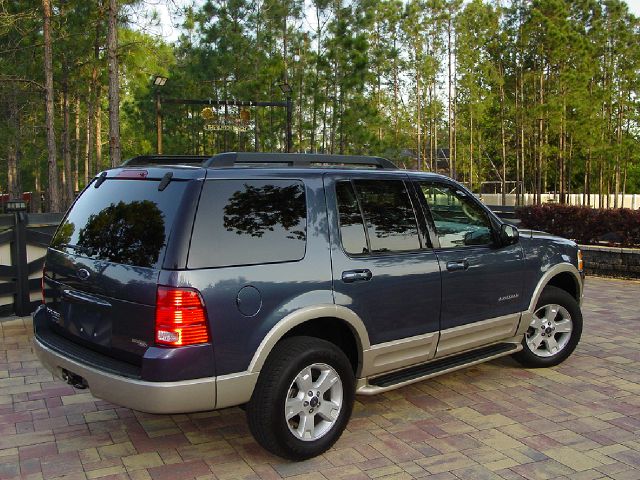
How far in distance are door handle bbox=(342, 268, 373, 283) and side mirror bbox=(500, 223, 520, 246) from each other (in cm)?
159

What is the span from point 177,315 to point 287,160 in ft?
4.65

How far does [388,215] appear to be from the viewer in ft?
14.8

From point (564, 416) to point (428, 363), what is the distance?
112 cm

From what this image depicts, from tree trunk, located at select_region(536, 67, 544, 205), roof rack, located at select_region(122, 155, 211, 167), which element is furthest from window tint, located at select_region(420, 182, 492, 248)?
tree trunk, located at select_region(536, 67, 544, 205)

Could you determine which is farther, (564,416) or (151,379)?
(564,416)

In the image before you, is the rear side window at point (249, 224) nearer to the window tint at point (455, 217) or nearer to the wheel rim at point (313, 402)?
the wheel rim at point (313, 402)

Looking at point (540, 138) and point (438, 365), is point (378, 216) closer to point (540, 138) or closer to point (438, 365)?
point (438, 365)

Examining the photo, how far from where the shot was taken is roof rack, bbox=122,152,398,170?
13.0 ft

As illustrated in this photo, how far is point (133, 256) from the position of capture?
365cm

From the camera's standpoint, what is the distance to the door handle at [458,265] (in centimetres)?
472

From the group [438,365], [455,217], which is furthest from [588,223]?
[438,365]

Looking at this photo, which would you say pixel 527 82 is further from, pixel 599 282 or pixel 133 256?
pixel 133 256

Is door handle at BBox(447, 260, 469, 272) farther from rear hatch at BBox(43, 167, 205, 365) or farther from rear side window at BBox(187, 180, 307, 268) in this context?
rear hatch at BBox(43, 167, 205, 365)

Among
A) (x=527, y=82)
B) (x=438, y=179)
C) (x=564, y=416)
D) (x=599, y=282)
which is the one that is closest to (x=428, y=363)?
(x=564, y=416)
